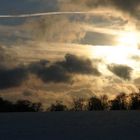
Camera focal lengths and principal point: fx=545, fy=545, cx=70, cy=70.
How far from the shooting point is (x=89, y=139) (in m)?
158

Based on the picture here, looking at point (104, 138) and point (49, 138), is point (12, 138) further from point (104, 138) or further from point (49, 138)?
point (104, 138)

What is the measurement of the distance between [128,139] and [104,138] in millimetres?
7948

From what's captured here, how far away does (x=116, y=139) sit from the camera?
157 meters

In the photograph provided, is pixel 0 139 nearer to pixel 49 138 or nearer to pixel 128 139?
pixel 49 138

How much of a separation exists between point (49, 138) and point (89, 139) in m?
13.1

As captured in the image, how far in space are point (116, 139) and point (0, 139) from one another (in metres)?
33.3

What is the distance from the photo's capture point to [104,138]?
161125mm

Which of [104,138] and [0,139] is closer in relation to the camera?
[0,139]

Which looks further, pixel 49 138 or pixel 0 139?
pixel 49 138

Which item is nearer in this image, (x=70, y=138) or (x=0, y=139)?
(x=0, y=139)

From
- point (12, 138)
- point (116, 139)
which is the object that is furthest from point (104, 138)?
point (12, 138)

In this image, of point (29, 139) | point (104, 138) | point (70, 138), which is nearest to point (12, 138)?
point (29, 139)

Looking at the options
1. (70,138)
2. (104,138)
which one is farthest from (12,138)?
(104,138)

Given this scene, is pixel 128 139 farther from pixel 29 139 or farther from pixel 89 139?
pixel 29 139
